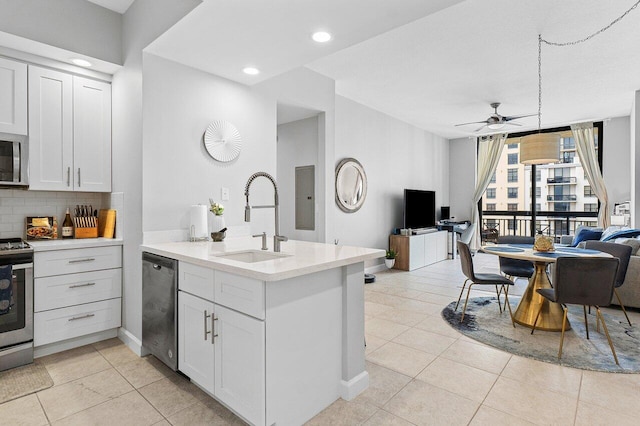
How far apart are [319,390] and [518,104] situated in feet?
18.9

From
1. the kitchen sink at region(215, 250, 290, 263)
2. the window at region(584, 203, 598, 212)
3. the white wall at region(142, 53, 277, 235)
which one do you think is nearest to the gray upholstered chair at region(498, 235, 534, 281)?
the white wall at region(142, 53, 277, 235)

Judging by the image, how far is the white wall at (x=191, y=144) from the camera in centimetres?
274

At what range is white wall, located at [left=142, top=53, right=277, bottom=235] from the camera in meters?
2.74

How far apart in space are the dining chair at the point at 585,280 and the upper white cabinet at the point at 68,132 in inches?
154

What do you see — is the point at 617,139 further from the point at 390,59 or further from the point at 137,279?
the point at 137,279

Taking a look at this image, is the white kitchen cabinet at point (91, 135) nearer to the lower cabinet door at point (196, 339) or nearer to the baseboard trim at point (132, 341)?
the baseboard trim at point (132, 341)

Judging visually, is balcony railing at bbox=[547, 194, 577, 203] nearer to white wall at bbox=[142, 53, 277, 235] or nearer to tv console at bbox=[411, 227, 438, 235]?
tv console at bbox=[411, 227, 438, 235]

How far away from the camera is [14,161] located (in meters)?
2.71

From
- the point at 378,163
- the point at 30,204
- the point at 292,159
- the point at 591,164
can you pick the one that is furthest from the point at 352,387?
the point at 591,164

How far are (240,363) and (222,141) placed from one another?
2.03 meters

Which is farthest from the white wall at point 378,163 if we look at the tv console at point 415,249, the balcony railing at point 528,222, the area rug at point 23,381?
the area rug at point 23,381

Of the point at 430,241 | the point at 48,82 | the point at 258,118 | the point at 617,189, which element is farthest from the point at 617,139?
the point at 48,82

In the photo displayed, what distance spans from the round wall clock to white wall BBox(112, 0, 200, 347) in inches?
22.3

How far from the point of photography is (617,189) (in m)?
6.62
